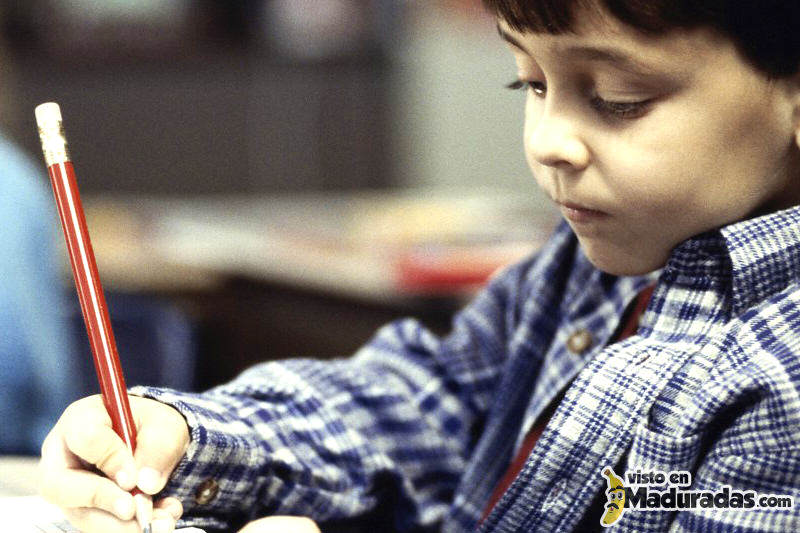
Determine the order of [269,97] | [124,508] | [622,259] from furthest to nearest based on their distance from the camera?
1. [269,97]
2. [622,259]
3. [124,508]

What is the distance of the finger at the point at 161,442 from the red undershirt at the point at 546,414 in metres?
0.24

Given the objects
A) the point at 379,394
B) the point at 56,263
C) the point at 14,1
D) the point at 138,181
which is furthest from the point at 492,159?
the point at 379,394

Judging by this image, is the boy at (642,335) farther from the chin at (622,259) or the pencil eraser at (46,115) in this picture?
the pencil eraser at (46,115)

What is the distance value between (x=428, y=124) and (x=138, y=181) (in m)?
1.12

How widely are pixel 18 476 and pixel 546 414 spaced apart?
1.28 feet

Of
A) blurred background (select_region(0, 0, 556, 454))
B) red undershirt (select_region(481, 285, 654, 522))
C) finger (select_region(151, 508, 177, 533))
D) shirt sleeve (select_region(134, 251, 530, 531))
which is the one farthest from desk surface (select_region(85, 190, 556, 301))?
blurred background (select_region(0, 0, 556, 454))

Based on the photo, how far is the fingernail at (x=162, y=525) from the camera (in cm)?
56

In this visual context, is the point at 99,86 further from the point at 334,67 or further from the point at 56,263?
the point at 56,263

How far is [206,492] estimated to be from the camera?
2.23 feet

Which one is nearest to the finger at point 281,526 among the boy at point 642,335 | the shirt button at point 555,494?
the boy at point 642,335

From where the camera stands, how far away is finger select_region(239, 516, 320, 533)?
64cm

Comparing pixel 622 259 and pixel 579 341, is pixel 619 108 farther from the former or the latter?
pixel 579 341

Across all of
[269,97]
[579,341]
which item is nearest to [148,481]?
[579,341]

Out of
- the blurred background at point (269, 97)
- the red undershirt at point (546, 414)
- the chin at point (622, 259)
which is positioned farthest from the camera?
the blurred background at point (269, 97)
